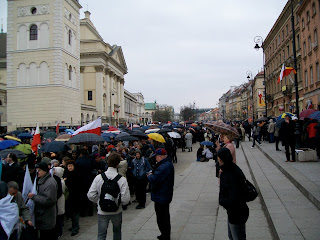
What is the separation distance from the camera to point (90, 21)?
68.4 meters

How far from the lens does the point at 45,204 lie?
4.93 m

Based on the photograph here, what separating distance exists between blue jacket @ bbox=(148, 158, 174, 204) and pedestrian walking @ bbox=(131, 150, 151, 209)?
126 inches

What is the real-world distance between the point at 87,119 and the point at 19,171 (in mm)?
47413

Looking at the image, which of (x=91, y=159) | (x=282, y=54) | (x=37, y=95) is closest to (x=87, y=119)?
(x=37, y=95)

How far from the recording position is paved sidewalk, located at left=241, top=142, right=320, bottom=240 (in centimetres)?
494

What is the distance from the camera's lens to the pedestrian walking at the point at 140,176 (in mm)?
8461

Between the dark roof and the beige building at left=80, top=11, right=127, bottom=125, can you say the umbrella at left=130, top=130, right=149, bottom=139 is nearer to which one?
the beige building at left=80, top=11, right=127, bottom=125

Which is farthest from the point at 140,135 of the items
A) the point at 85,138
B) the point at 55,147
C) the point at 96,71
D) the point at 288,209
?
the point at 96,71

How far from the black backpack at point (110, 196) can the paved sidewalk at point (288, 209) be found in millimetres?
2739

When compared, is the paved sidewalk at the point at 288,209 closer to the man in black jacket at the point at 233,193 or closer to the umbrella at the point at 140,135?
the man in black jacket at the point at 233,193

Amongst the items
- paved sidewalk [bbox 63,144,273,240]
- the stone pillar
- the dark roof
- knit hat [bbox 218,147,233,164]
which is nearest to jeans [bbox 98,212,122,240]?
paved sidewalk [bbox 63,144,273,240]

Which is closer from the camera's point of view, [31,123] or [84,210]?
[84,210]

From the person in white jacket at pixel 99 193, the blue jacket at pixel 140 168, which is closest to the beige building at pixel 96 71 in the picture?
the blue jacket at pixel 140 168

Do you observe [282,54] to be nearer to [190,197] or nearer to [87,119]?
[87,119]
